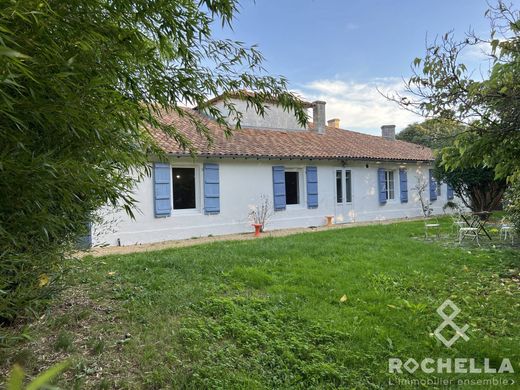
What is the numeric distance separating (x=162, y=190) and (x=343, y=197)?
7626 mm

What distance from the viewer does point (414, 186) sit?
53.8 ft

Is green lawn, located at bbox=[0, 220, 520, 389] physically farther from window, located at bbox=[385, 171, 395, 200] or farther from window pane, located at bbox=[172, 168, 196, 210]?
window, located at bbox=[385, 171, 395, 200]

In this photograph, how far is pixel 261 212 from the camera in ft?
38.9

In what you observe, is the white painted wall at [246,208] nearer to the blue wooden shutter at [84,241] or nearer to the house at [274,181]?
the house at [274,181]

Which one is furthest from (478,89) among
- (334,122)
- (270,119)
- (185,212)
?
(334,122)

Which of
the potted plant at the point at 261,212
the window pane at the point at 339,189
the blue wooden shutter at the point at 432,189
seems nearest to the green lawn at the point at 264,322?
the potted plant at the point at 261,212

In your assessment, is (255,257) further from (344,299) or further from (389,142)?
(389,142)

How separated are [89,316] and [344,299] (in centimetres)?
298

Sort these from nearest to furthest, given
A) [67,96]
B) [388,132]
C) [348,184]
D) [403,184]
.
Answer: [67,96] < [348,184] < [403,184] < [388,132]

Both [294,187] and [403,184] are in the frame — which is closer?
[294,187]

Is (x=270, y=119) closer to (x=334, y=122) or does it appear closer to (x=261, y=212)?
(x=261, y=212)

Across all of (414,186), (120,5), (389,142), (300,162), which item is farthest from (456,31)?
(389,142)
